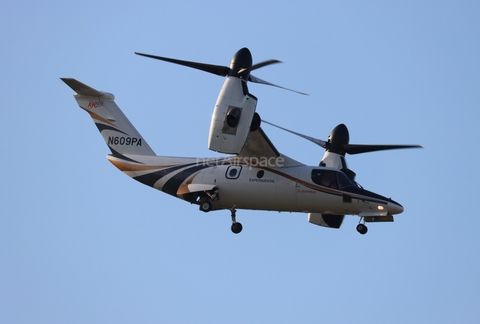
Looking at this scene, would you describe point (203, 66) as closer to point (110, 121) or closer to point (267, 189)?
point (267, 189)

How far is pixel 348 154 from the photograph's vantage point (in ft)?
110

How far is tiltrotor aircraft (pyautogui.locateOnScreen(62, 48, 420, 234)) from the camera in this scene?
26.2 metres

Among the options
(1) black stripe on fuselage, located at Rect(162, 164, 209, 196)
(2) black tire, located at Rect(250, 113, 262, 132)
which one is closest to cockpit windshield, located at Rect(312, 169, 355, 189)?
(2) black tire, located at Rect(250, 113, 262, 132)

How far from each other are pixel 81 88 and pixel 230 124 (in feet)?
29.0

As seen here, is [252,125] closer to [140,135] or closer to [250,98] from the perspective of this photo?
[250,98]

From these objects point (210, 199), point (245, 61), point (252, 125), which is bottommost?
point (210, 199)

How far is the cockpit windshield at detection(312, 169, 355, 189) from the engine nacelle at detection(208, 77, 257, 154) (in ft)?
12.4

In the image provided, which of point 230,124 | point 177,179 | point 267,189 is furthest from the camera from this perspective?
point 177,179

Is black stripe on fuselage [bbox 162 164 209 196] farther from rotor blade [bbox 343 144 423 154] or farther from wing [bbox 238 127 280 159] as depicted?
rotor blade [bbox 343 144 423 154]

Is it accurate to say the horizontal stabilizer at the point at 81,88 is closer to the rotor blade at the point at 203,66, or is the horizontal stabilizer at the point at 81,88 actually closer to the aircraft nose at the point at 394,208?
the rotor blade at the point at 203,66

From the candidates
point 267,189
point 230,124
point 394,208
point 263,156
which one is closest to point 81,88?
point 263,156

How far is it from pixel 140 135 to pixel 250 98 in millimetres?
7281

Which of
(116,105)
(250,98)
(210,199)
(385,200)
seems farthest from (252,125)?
(116,105)

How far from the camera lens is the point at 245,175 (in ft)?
95.1
